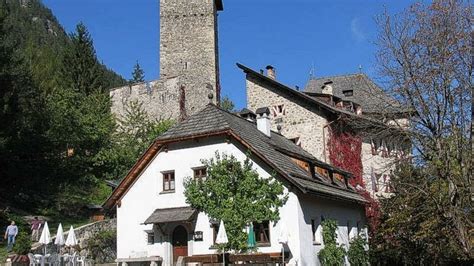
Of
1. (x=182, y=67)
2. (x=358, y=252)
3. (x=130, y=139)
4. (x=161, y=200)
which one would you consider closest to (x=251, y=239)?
(x=161, y=200)

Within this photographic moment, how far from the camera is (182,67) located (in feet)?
185

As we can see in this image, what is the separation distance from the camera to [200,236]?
2397 centimetres

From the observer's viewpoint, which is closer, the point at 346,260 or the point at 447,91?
the point at 447,91

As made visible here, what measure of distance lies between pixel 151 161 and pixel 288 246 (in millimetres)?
7313

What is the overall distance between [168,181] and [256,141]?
4.22 meters

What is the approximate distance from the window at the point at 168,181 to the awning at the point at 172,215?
102 centimetres

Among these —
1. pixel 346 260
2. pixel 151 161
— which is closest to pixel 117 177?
pixel 151 161

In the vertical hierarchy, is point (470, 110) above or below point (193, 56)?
below

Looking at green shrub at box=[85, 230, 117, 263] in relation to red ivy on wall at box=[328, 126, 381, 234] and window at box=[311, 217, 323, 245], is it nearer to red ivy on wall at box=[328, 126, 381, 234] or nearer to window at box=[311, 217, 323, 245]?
window at box=[311, 217, 323, 245]

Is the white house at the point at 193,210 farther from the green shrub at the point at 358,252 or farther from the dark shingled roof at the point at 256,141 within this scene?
the green shrub at the point at 358,252

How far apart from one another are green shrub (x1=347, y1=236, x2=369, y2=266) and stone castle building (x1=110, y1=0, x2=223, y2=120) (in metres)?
27.8

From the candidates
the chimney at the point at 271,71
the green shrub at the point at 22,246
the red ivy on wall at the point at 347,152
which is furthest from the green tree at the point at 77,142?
the green shrub at the point at 22,246

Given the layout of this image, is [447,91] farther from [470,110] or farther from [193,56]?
[193,56]

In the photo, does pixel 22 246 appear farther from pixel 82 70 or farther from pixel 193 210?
pixel 82 70
